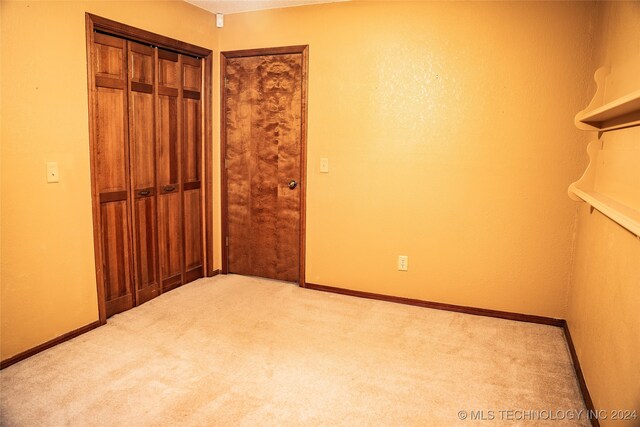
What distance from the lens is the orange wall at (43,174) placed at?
238cm

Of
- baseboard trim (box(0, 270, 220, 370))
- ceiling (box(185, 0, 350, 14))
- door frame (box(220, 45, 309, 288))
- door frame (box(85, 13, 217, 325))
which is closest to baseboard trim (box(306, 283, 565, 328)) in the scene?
door frame (box(220, 45, 309, 288))

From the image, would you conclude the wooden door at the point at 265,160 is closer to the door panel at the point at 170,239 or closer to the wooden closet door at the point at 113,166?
the door panel at the point at 170,239

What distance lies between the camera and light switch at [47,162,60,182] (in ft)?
8.46

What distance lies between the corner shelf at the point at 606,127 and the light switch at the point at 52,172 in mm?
2808

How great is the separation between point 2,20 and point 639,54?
9.98 ft

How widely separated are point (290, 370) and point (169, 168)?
1.95 meters

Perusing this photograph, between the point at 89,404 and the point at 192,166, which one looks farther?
the point at 192,166

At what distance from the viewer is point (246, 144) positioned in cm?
→ 395

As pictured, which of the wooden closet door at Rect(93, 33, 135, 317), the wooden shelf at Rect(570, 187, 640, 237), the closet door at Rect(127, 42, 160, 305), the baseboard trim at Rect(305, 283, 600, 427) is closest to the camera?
the wooden shelf at Rect(570, 187, 640, 237)

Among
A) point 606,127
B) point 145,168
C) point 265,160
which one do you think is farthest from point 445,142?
point 145,168

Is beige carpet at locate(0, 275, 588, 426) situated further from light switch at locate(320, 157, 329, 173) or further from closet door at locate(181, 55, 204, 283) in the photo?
light switch at locate(320, 157, 329, 173)

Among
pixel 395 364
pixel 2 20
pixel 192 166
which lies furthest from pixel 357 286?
pixel 2 20

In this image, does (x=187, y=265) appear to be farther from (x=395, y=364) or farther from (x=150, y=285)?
(x=395, y=364)

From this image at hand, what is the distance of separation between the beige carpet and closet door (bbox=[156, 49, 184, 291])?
0.37 m
